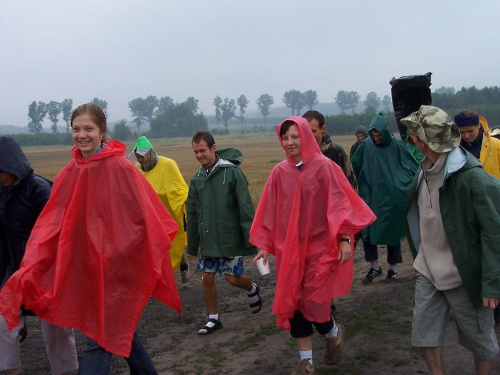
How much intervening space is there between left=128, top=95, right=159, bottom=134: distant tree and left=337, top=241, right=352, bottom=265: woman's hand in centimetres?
15669

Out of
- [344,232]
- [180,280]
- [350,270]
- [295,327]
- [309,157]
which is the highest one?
[309,157]

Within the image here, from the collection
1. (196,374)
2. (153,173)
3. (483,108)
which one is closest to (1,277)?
(196,374)

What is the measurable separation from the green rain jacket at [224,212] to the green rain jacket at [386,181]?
6.65 feet

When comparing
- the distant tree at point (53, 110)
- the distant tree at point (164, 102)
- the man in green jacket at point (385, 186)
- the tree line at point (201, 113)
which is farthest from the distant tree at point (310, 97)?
the man in green jacket at point (385, 186)

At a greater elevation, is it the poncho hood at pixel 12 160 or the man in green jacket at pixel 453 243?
the poncho hood at pixel 12 160

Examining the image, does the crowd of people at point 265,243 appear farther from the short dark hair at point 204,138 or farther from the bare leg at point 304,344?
the short dark hair at point 204,138

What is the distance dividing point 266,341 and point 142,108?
159118 mm

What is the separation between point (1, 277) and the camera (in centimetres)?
465

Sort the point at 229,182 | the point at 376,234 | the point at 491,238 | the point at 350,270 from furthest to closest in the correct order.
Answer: the point at 376,234 < the point at 229,182 < the point at 350,270 < the point at 491,238

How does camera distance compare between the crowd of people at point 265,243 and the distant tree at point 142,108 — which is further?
the distant tree at point 142,108

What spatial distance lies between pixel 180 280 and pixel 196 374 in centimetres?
353

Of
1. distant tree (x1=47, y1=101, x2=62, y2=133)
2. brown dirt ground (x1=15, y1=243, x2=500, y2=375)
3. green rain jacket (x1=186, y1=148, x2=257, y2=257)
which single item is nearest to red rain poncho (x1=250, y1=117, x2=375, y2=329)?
brown dirt ground (x1=15, y1=243, x2=500, y2=375)

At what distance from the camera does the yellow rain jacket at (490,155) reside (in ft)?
20.2

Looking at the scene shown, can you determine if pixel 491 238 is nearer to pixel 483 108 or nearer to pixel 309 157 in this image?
pixel 309 157
